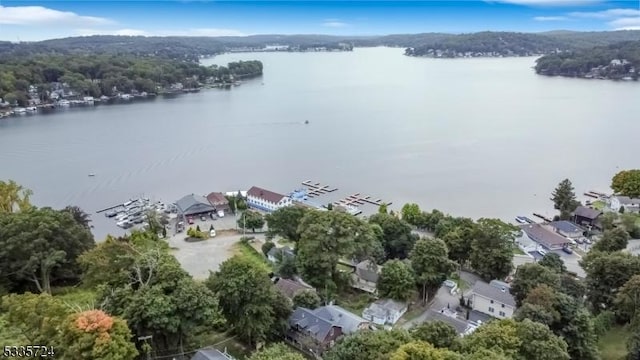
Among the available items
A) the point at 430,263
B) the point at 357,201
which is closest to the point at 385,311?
the point at 430,263

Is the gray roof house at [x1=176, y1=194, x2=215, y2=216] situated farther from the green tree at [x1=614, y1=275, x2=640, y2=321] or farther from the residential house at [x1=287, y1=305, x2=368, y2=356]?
the green tree at [x1=614, y1=275, x2=640, y2=321]

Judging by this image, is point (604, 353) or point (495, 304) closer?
point (604, 353)

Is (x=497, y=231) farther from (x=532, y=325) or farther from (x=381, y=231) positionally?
(x=532, y=325)

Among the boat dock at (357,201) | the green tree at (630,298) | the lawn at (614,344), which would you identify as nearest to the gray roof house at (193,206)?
the boat dock at (357,201)

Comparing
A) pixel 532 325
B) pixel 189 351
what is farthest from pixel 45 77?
pixel 532 325

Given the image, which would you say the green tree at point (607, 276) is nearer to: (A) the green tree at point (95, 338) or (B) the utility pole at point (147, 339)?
(B) the utility pole at point (147, 339)

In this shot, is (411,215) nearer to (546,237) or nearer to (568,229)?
(546,237)
